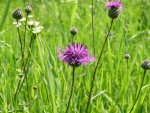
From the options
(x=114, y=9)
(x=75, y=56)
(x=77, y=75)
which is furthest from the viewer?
(x=77, y=75)

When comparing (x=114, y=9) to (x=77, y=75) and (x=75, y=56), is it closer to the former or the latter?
(x=75, y=56)

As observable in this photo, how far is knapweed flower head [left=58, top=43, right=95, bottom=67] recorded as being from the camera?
1.29 meters

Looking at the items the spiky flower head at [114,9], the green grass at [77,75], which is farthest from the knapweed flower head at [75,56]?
the spiky flower head at [114,9]

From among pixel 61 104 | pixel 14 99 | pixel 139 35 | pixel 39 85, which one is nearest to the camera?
pixel 61 104

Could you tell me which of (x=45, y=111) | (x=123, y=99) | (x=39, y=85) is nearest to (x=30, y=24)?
(x=39, y=85)

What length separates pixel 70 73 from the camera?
2066 millimetres

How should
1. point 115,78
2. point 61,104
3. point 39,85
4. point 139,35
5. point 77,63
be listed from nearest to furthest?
point 77,63, point 61,104, point 39,85, point 115,78, point 139,35

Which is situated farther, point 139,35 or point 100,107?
point 139,35

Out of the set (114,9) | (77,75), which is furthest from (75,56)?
(77,75)

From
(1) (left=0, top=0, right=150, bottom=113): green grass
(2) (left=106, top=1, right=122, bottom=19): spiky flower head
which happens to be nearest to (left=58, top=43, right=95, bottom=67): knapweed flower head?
(1) (left=0, top=0, right=150, bottom=113): green grass

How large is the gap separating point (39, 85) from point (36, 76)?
9 cm

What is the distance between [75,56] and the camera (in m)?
1.31

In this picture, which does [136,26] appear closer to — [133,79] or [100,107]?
[133,79]

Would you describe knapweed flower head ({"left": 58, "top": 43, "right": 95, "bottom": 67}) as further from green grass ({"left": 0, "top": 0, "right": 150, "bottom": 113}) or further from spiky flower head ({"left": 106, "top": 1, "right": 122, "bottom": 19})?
spiky flower head ({"left": 106, "top": 1, "right": 122, "bottom": 19})
